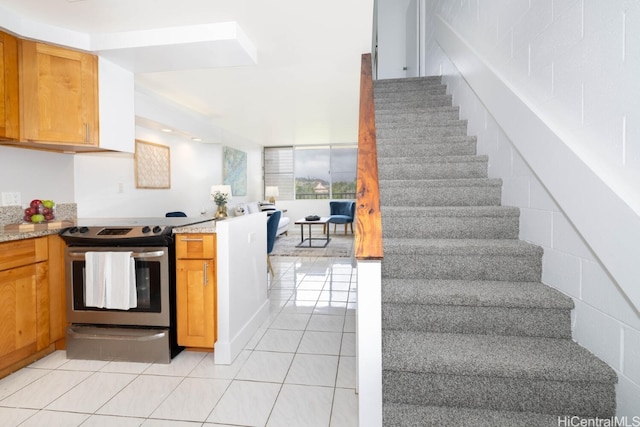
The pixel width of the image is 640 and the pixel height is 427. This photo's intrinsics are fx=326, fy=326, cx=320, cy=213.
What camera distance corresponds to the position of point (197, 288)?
2.31 metres

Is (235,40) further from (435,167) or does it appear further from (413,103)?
(413,103)

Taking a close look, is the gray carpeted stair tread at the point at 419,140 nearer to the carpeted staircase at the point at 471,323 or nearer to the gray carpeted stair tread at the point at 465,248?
the carpeted staircase at the point at 471,323

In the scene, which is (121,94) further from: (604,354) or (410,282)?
(604,354)

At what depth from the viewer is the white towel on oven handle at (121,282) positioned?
2258 millimetres

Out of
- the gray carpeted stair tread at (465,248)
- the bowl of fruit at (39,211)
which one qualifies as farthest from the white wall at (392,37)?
the bowl of fruit at (39,211)

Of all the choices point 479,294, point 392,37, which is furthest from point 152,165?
point 392,37

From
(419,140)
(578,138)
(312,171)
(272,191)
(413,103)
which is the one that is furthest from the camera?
(312,171)

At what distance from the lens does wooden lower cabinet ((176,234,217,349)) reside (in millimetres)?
2303

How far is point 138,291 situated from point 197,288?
416 millimetres

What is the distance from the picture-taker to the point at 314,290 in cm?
394

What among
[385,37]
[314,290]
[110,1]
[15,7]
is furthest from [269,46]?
[385,37]

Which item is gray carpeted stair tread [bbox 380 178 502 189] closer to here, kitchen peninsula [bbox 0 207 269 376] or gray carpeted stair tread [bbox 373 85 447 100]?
kitchen peninsula [bbox 0 207 269 376]

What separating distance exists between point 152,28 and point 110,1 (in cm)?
39

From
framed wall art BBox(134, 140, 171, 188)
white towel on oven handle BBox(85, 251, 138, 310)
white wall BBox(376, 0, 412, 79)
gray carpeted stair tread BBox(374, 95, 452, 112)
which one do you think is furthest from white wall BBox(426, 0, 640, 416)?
white wall BBox(376, 0, 412, 79)
